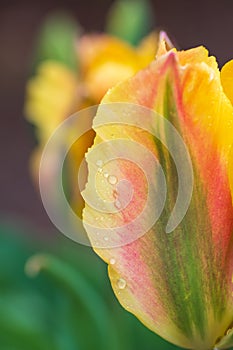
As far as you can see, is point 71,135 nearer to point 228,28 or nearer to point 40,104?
point 40,104

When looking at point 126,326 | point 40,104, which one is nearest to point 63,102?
point 40,104

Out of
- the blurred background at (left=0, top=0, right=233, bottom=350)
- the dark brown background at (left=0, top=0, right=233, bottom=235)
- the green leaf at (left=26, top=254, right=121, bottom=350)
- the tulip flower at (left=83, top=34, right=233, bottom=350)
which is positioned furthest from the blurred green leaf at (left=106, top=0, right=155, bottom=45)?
the dark brown background at (left=0, top=0, right=233, bottom=235)

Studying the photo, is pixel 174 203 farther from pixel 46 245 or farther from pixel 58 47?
pixel 46 245

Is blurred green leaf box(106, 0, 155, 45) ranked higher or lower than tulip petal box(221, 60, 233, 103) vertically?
higher

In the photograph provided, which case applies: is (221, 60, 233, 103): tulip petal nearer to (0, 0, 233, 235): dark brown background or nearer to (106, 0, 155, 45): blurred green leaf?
(106, 0, 155, 45): blurred green leaf

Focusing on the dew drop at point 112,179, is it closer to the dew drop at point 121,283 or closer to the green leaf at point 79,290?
the dew drop at point 121,283

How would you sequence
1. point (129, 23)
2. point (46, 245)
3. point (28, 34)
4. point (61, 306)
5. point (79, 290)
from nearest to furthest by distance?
point (79, 290)
point (129, 23)
point (61, 306)
point (46, 245)
point (28, 34)


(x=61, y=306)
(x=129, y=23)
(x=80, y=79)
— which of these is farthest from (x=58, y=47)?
(x=61, y=306)
